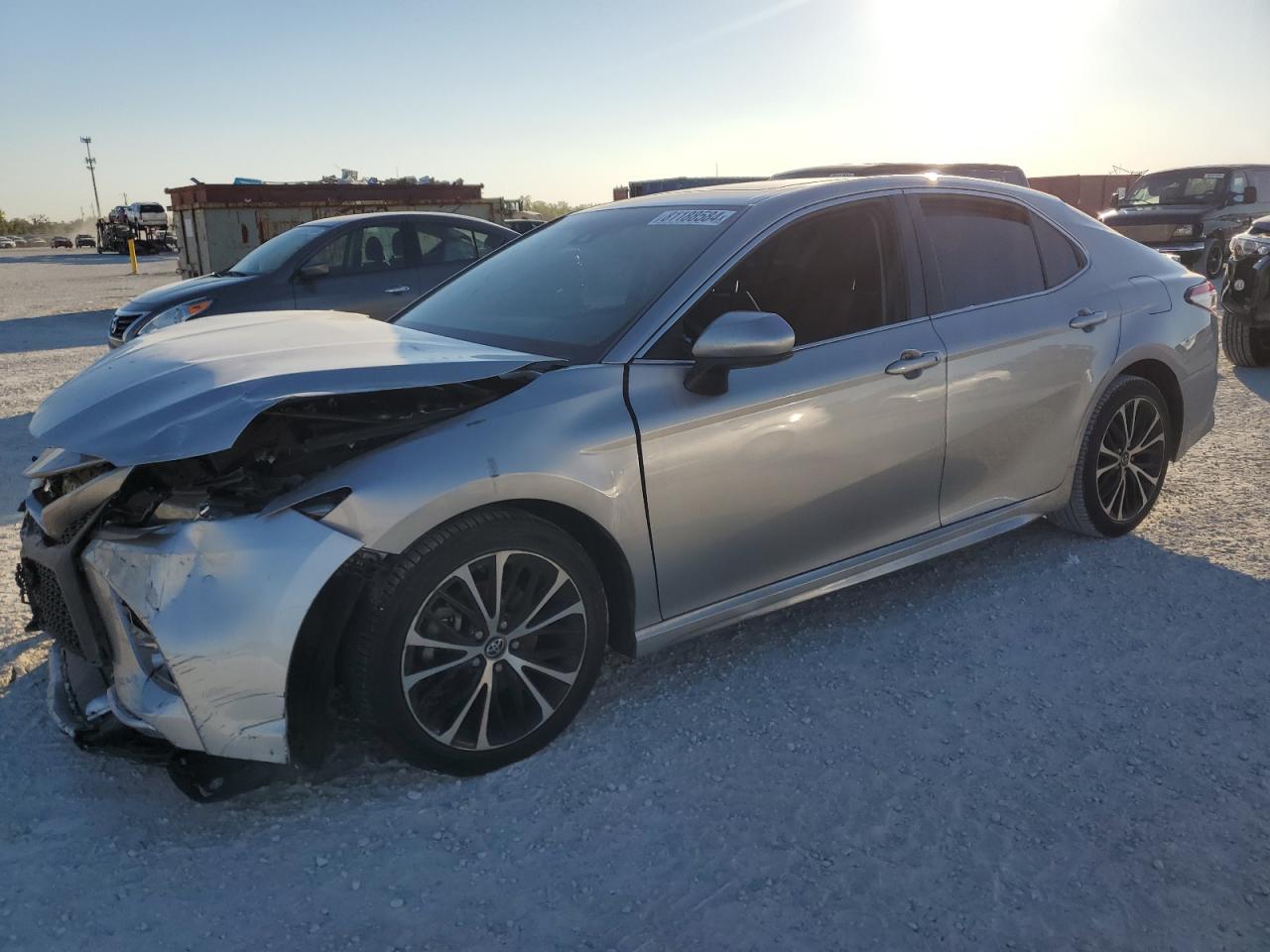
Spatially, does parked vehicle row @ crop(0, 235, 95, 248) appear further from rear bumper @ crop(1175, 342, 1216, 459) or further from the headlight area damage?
rear bumper @ crop(1175, 342, 1216, 459)

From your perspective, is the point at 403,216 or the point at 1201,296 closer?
the point at 1201,296

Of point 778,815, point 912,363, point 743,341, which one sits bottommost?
point 778,815

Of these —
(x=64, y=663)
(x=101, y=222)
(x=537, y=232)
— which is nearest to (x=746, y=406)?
(x=537, y=232)

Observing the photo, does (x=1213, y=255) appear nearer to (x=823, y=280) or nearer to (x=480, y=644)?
(x=823, y=280)

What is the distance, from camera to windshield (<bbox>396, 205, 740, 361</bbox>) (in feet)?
10.7

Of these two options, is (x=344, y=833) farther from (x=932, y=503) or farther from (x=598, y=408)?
(x=932, y=503)

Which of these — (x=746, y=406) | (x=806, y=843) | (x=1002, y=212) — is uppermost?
(x=1002, y=212)

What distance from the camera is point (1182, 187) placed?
16.4 m

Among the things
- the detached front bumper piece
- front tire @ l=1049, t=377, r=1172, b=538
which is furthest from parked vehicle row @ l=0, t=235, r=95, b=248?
front tire @ l=1049, t=377, r=1172, b=538

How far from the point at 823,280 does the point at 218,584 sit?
A: 7.36ft

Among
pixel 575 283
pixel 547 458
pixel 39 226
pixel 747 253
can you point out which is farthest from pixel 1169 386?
pixel 39 226

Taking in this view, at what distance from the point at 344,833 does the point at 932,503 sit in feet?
7.80

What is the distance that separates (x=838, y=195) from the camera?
360 centimetres

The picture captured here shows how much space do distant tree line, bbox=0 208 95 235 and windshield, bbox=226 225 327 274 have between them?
98301 mm
